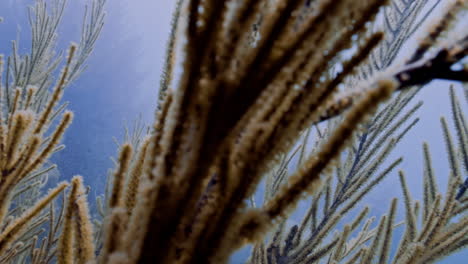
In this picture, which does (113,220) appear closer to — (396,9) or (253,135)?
(253,135)

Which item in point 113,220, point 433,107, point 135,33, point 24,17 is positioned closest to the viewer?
point 113,220

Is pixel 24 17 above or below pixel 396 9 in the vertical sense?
above

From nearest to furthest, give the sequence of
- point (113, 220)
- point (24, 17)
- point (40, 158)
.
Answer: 1. point (113, 220)
2. point (40, 158)
3. point (24, 17)

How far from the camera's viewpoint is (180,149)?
56 cm

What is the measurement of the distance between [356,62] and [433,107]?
177 ft

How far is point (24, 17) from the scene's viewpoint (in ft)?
104

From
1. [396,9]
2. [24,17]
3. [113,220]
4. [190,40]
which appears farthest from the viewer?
[24,17]

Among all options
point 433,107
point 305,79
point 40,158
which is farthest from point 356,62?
point 433,107

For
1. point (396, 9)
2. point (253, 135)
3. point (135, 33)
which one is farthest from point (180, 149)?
point (135, 33)

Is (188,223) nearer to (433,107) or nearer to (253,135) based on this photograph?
(253,135)

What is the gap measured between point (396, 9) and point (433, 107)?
5089 cm

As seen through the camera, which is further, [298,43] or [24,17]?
[24,17]

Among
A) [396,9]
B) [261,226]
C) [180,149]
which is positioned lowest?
[261,226]

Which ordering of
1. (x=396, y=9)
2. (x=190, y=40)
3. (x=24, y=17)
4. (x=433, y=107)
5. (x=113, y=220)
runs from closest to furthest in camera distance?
(x=190, y=40) → (x=113, y=220) → (x=396, y=9) → (x=24, y=17) → (x=433, y=107)
